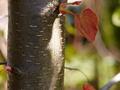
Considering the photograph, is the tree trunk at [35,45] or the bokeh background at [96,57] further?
the bokeh background at [96,57]

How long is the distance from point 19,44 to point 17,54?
2 centimetres

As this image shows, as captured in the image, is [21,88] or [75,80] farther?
[75,80]

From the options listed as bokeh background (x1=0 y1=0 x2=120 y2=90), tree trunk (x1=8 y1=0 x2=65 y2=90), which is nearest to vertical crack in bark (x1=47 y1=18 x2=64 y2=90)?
tree trunk (x1=8 y1=0 x2=65 y2=90)

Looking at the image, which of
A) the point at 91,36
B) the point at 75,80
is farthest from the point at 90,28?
the point at 75,80

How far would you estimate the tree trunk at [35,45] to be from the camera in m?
0.42

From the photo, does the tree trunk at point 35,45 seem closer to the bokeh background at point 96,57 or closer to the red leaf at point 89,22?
the red leaf at point 89,22

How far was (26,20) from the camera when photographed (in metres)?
0.43

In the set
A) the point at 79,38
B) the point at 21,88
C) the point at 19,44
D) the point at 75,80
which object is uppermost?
the point at 19,44

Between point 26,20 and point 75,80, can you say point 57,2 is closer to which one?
point 26,20

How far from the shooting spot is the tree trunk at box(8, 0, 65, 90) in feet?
1.38

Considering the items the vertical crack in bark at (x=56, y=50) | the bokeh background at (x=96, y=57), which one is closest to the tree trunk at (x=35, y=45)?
the vertical crack in bark at (x=56, y=50)

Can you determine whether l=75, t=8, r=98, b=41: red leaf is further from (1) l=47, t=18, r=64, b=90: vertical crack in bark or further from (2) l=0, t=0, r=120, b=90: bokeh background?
(2) l=0, t=0, r=120, b=90: bokeh background

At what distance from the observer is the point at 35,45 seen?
1.44ft

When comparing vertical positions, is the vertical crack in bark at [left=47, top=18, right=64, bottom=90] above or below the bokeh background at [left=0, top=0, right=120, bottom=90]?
above
